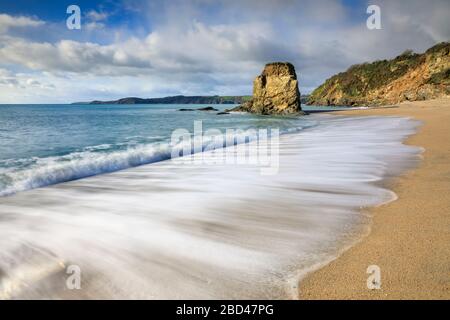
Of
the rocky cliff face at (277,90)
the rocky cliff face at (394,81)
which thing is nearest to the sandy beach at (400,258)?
the rocky cliff face at (277,90)

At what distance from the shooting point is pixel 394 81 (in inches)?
3693

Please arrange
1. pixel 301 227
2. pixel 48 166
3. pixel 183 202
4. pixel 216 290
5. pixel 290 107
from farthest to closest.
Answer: pixel 290 107
pixel 48 166
pixel 183 202
pixel 301 227
pixel 216 290

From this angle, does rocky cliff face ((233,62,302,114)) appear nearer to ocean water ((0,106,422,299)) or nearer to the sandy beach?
ocean water ((0,106,422,299))

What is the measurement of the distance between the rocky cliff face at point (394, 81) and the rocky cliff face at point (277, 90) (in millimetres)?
33338

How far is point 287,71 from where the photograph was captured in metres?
58.2

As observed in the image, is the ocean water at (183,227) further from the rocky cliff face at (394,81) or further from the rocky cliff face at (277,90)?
the rocky cliff face at (394,81)

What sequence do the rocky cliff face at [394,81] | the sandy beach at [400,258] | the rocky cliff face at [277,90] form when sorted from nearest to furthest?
the sandy beach at [400,258] < the rocky cliff face at [277,90] < the rocky cliff face at [394,81]

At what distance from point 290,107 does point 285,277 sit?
57138 millimetres

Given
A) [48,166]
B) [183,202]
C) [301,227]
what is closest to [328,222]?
[301,227]

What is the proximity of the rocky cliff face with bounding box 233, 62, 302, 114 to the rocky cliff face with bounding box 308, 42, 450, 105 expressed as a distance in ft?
109

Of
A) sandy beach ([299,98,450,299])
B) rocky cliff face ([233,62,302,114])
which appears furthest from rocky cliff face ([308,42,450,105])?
sandy beach ([299,98,450,299])

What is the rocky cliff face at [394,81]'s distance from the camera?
2837 inches

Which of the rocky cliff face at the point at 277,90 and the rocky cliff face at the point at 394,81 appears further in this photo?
the rocky cliff face at the point at 394,81
